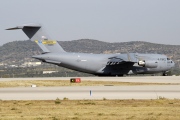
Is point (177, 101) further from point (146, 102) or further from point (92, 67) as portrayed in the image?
point (92, 67)

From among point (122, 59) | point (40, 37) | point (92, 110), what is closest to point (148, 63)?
point (122, 59)

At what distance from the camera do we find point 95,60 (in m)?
74.2

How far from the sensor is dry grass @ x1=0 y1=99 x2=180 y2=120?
23.4 metres

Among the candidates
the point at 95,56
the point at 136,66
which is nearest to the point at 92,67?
the point at 95,56

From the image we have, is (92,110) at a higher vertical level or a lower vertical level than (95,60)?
lower

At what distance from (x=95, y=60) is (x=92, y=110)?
47961 mm

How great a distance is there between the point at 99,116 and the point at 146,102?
749cm

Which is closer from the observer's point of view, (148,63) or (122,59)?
(148,63)

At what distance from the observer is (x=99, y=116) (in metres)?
23.5

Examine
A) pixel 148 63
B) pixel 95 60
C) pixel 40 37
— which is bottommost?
pixel 148 63

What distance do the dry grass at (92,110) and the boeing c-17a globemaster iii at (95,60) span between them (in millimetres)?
40437

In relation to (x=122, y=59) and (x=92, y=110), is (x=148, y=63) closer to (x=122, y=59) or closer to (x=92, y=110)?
(x=122, y=59)

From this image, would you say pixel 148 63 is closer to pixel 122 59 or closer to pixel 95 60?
pixel 122 59

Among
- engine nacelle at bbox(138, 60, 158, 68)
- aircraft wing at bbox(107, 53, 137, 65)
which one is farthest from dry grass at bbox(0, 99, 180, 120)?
engine nacelle at bbox(138, 60, 158, 68)
